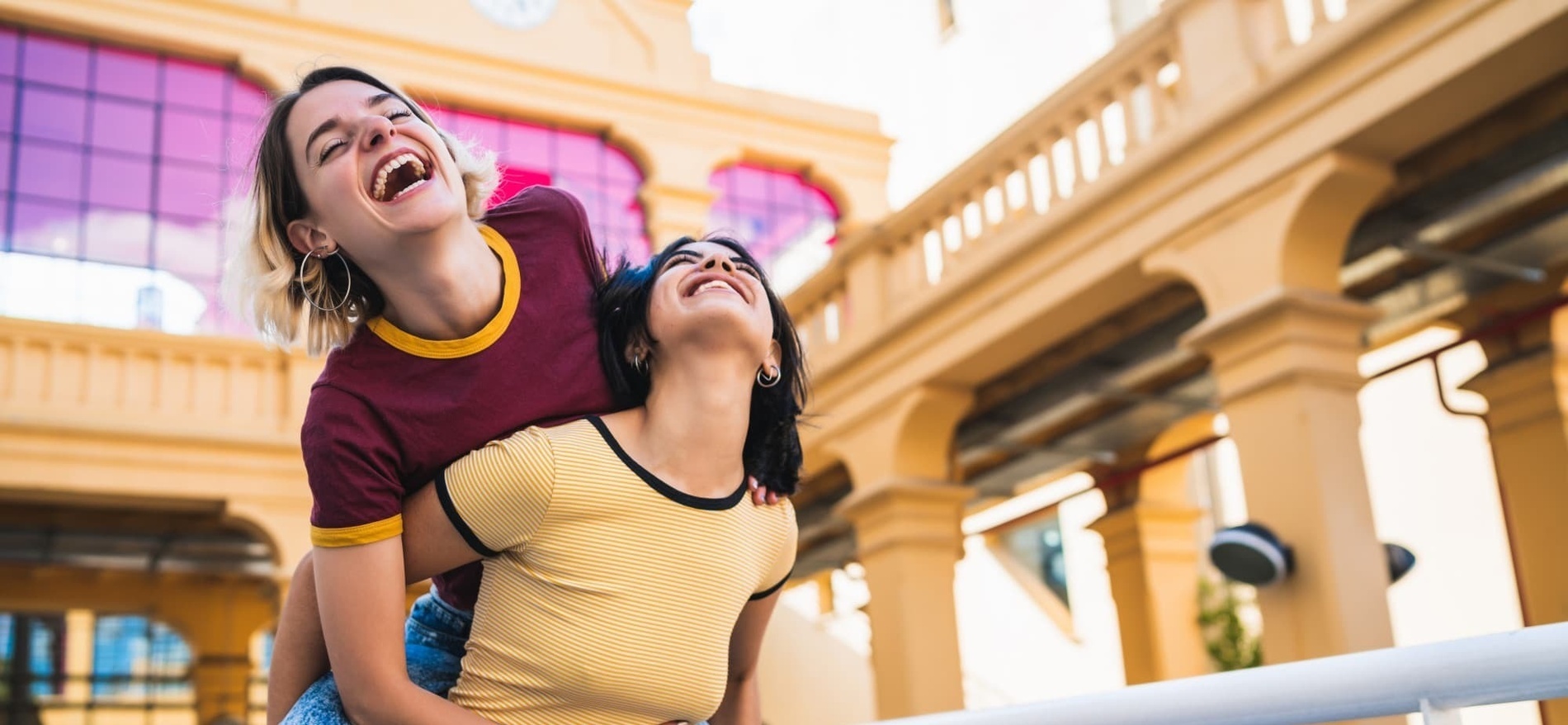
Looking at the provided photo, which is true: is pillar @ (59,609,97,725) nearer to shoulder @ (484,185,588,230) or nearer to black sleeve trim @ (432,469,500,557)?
shoulder @ (484,185,588,230)

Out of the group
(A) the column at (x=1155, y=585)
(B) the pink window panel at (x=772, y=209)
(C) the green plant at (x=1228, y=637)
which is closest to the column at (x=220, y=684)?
(B) the pink window panel at (x=772, y=209)

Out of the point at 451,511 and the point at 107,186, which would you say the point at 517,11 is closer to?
the point at 107,186

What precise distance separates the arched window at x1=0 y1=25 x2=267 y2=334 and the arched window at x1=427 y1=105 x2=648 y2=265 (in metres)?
2.56

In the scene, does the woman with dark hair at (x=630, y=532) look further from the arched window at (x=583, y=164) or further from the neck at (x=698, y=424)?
the arched window at (x=583, y=164)

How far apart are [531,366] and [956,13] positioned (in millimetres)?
19122

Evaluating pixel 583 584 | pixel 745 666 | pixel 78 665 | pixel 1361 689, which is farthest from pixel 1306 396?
pixel 78 665

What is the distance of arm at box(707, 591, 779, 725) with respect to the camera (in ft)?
6.25

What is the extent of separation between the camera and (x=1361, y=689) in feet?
3.34

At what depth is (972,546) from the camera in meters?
17.9

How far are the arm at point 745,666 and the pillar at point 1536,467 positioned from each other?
7905mm

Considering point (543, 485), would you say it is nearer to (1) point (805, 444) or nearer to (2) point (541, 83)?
(1) point (805, 444)

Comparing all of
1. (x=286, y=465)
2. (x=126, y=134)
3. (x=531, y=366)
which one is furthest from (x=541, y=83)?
(x=531, y=366)

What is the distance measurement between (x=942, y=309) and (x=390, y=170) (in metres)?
7.63

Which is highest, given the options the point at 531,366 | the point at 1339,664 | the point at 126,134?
the point at 126,134
